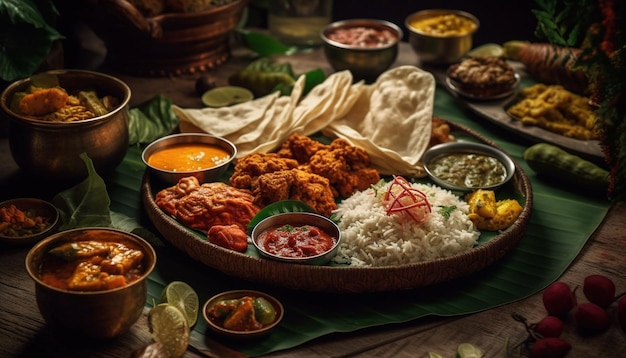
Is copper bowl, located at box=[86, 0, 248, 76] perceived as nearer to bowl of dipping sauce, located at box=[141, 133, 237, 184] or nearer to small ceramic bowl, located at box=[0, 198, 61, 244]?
bowl of dipping sauce, located at box=[141, 133, 237, 184]

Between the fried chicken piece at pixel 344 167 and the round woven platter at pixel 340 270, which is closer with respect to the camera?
the round woven platter at pixel 340 270

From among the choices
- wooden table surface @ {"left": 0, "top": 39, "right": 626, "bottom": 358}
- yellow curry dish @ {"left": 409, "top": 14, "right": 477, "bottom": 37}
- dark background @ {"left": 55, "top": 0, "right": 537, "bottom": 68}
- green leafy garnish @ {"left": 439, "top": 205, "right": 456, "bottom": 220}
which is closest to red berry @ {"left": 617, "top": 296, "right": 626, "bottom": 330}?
wooden table surface @ {"left": 0, "top": 39, "right": 626, "bottom": 358}

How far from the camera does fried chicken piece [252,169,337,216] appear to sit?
3.86 metres

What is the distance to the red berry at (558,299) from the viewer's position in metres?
3.28

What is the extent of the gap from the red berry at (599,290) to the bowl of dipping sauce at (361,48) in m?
2.65

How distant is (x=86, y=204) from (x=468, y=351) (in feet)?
6.56

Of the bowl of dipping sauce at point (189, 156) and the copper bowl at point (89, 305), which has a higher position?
the copper bowl at point (89, 305)

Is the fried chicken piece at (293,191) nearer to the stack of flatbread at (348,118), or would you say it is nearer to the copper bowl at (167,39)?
the stack of flatbread at (348,118)

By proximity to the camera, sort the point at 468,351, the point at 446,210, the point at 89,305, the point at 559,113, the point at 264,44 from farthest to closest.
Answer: the point at 264,44 → the point at 559,113 → the point at 446,210 → the point at 468,351 → the point at 89,305

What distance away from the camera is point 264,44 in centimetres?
608

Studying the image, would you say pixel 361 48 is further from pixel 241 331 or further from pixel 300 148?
pixel 241 331

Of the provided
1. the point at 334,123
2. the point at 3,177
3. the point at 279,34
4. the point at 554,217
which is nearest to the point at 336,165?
the point at 334,123

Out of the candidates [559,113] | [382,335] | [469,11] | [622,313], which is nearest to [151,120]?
[382,335]

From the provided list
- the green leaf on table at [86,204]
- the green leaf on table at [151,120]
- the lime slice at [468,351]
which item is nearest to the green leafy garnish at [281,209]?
the green leaf on table at [86,204]
